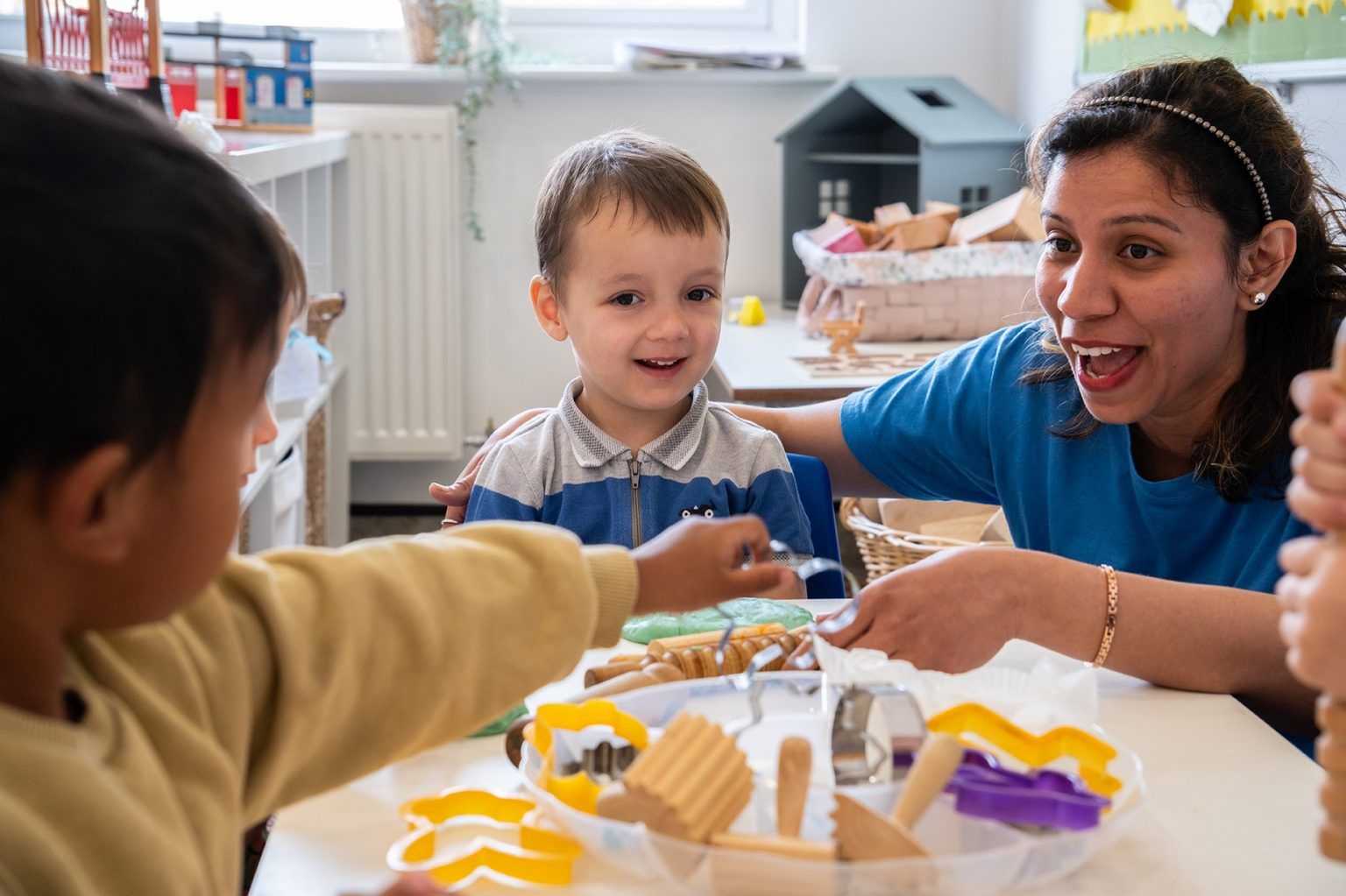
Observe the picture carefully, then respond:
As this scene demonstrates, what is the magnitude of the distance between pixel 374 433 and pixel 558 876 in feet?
9.40

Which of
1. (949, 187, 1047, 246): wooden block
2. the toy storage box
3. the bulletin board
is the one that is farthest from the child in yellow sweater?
(949, 187, 1047, 246): wooden block

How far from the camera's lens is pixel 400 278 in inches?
132

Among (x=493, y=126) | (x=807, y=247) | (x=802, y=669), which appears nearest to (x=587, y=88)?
(x=493, y=126)

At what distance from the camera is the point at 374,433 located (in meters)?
3.43

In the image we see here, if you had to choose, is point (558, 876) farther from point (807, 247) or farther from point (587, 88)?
point (587, 88)

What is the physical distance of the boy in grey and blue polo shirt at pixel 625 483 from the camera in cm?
135

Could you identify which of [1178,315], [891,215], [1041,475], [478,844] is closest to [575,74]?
[891,215]

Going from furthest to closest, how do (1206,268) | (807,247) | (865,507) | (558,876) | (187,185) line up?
(807,247), (865,507), (1206,268), (558,876), (187,185)

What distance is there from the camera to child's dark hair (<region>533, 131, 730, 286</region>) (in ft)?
4.51

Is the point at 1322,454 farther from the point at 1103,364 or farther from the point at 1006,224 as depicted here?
the point at 1006,224

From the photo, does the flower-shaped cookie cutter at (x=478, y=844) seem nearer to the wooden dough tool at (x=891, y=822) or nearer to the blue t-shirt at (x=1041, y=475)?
the wooden dough tool at (x=891, y=822)

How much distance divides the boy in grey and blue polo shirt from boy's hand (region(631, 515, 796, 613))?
586 mm

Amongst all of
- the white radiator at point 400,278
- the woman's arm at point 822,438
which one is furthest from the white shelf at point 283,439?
the woman's arm at point 822,438

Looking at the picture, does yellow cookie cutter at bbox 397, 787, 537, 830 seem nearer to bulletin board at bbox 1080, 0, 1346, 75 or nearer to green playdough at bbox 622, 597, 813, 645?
green playdough at bbox 622, 597, 813, 645
